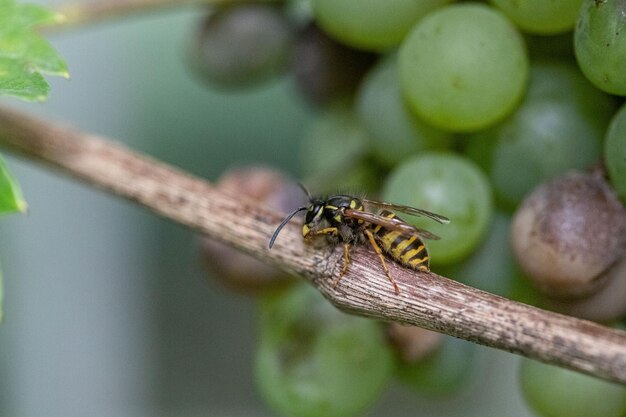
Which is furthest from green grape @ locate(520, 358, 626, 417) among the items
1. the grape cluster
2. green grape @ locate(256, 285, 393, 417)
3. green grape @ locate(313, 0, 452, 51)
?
green grape @ locate(313, 0, 452, 51)

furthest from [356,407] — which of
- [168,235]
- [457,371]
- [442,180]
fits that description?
[168,235]

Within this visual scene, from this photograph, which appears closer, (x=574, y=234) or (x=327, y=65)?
(x=574, y=234)

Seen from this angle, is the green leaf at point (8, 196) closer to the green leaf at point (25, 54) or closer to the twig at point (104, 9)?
the green leaf at point (25, 54)

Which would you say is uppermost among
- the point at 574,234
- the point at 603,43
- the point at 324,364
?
the point at 603,43

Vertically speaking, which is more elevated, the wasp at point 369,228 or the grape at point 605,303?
the wasp at point 369,228

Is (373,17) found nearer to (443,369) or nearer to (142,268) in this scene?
(443,369)

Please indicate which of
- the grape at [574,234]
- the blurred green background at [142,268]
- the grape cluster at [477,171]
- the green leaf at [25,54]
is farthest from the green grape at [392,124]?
the blurred green background at [142,268]

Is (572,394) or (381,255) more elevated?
(381,255)

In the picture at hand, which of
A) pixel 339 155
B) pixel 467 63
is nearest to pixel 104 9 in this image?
pixel 339 155
